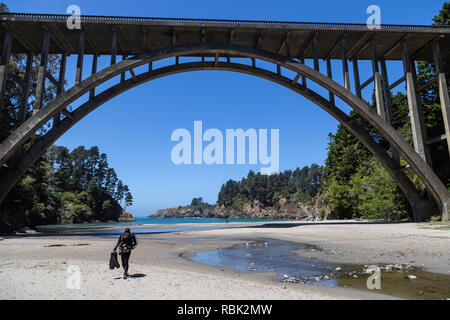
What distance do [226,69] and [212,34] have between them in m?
2.94

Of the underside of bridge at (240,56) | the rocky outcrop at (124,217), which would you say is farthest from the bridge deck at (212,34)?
the rocky outcrop at (124,217)

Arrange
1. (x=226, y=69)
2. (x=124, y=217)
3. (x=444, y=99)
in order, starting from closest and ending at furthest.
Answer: (x=444, y=99), (x=226, y=69), (x=124, y=217)

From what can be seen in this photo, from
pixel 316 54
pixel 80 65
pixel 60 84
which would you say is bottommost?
pixel 60 84

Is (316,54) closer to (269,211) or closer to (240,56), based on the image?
(240,56)

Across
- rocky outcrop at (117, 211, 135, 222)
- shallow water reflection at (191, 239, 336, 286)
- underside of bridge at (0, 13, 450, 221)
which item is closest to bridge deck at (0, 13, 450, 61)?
underside of bridge at (0, 13, 450, 221)

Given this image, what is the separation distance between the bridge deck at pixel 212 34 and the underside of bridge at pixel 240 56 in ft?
0.24

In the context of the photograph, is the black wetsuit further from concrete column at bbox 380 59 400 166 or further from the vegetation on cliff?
the vegetation on cliff

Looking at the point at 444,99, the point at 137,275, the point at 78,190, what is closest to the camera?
the point at 137,275

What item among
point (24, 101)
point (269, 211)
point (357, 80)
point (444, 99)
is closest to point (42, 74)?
point (24, 101)

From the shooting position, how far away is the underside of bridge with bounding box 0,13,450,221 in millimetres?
17828

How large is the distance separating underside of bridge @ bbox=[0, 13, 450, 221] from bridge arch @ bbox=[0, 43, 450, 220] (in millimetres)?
67

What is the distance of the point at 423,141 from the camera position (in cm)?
1903

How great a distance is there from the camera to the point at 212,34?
20922 mm
